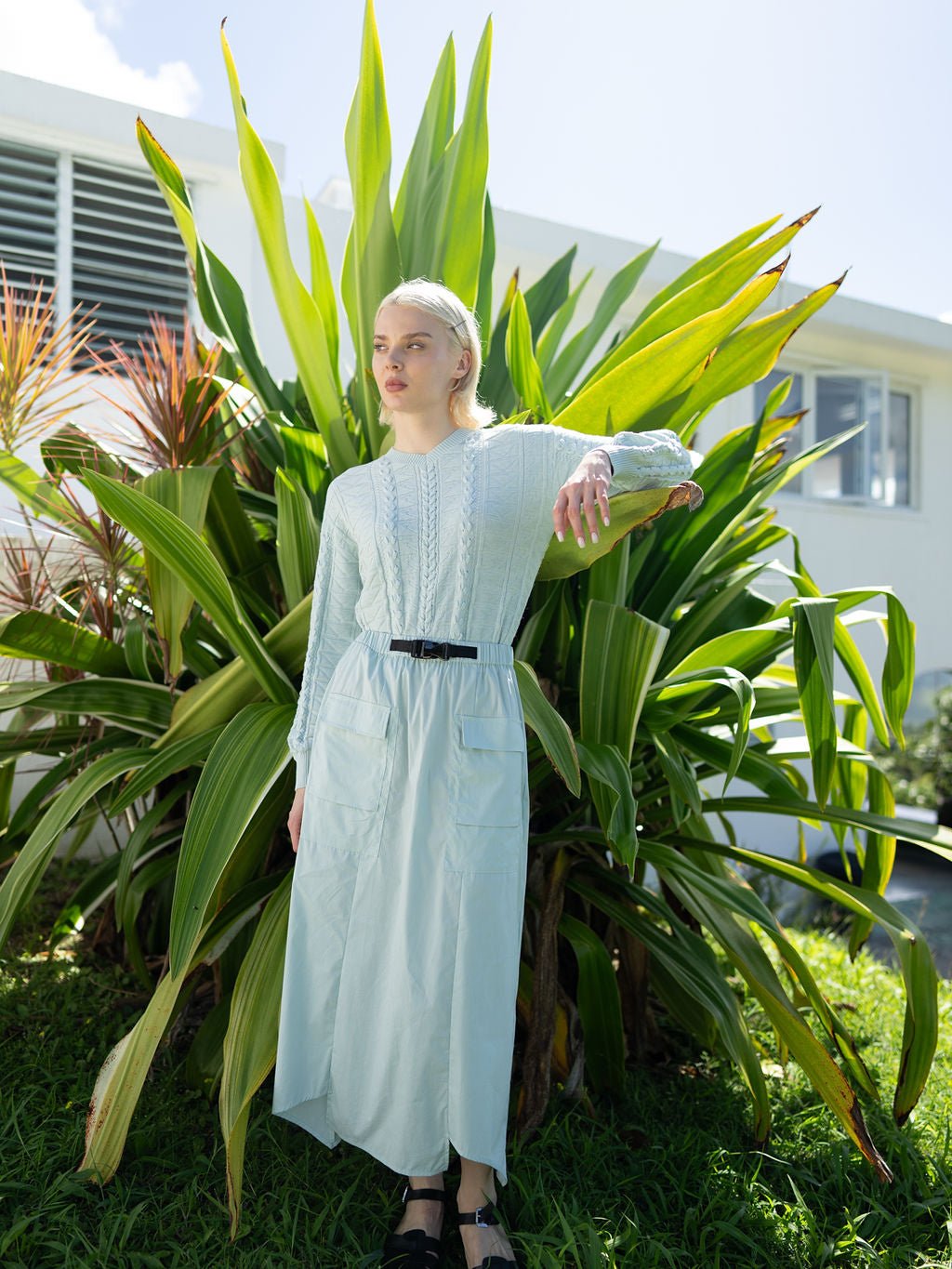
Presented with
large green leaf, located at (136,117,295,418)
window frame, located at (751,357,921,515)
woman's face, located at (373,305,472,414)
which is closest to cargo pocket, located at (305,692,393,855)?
woman's face, located at (373,305,472,414)

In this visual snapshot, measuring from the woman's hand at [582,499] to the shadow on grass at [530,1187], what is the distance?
99 cm

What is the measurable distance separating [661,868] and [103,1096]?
102 cm

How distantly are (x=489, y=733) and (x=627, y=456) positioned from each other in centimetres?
43

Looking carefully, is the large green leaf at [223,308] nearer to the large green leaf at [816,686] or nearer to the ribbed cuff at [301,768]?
the ribbed cuff at [301,768]

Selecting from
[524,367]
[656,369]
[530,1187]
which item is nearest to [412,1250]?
[530,1187]

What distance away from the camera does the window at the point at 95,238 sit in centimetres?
365

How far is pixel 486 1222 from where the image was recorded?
1361mm

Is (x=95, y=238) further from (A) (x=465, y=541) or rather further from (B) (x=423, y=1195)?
(B) (x=423, y=1195)

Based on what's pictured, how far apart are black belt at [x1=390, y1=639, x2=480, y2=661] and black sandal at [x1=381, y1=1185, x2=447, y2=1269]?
84 centimetres

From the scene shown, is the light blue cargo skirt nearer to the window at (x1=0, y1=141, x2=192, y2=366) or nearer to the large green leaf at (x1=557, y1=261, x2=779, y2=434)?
the large green leaf at (x1=557, y1=261, x2=779, y2=434)

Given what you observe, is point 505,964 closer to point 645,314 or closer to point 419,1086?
point 419,1086

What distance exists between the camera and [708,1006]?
171 cm

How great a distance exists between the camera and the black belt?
4.47ft

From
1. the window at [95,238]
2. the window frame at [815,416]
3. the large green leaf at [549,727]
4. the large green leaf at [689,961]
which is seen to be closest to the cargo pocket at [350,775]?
the large green leaf at [549,727]
